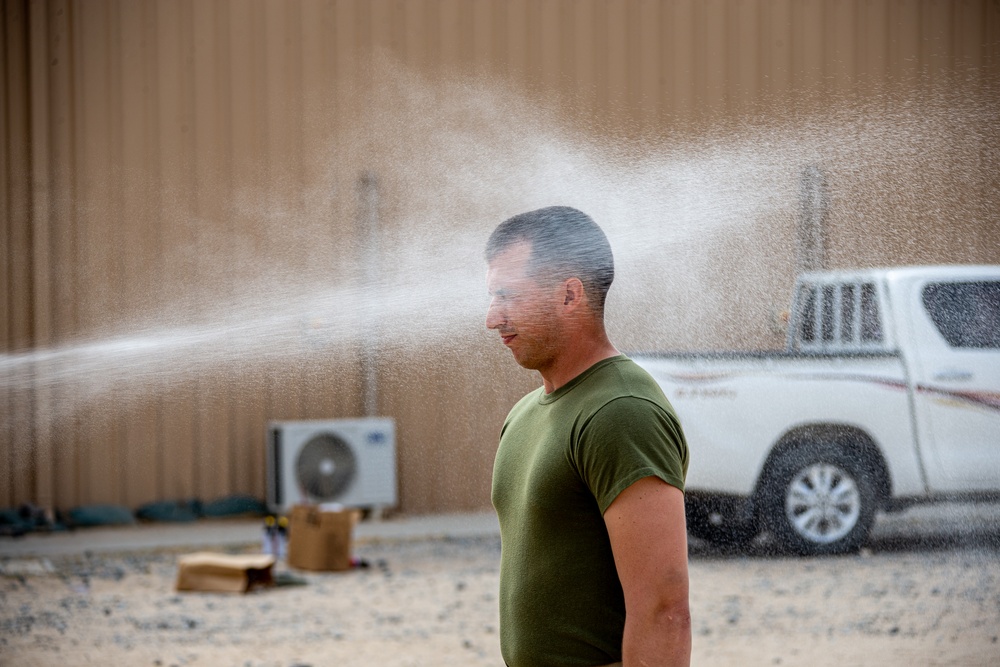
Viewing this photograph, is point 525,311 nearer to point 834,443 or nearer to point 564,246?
point 564,246

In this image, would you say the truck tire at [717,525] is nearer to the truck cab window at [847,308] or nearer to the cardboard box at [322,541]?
the truck cab window at [847,308]

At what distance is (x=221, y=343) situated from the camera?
626 centimetres

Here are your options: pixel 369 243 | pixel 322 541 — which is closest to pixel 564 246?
pixel 322 541

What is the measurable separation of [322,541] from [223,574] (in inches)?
27.3

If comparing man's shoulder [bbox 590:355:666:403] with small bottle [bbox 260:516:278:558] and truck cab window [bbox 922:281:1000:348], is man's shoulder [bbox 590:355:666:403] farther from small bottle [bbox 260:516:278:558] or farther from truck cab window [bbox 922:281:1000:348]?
small bottle [bbox 260:516:278:558]

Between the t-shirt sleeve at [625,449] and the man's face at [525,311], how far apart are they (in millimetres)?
226

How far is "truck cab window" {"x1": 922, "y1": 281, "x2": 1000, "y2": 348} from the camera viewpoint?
212 inches

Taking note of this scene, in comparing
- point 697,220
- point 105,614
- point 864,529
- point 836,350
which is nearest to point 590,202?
point 697,220

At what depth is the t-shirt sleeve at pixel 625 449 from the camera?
169cm

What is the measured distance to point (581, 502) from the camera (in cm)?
179

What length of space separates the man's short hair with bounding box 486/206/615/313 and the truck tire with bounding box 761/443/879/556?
13.7 ft

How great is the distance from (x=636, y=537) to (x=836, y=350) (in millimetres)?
4363

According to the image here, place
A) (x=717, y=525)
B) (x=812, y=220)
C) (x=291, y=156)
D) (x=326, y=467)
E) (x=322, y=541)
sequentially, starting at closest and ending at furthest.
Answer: (x=812, y=220), (x=717, y=525), (x=322, y=541), (x=326, y=467), (x=291, y=156)

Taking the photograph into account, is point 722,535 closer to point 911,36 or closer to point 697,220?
point 697,220
